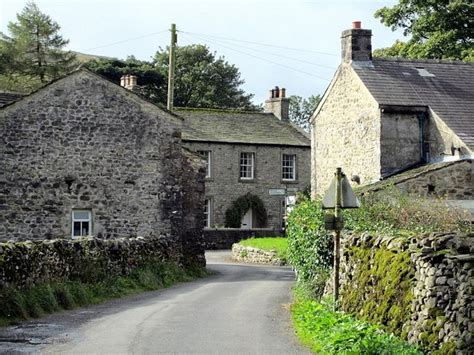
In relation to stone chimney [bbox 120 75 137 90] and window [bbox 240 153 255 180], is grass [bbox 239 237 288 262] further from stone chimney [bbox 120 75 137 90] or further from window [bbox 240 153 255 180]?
stone chimney [bbox 120 75 137 90]

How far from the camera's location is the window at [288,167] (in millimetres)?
52625

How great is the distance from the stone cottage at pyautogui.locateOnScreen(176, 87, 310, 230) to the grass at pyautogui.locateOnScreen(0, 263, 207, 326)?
76.3ft

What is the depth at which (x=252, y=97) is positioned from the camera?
8700cm

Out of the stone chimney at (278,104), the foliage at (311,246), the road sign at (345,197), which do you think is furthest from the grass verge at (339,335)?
the stone chimney at (278,104)

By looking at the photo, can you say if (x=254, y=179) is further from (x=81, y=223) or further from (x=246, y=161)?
(x=81, y=223)

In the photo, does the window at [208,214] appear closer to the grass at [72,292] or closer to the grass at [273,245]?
the grass at [273,245]

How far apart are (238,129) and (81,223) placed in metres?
24.2

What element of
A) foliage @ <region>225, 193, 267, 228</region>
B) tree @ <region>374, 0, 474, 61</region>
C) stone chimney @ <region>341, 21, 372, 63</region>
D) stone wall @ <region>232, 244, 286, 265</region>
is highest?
tree @ <region>374, 0, 474, 61</region>

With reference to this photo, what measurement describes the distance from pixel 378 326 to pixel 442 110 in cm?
2130

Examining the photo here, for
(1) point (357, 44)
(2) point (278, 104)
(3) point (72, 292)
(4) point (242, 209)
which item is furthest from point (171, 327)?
(2) point (278, 104)

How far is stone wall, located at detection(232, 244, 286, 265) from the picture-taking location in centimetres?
3774

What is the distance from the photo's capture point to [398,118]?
33750 mm

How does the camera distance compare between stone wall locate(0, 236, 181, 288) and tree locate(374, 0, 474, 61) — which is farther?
tree locate(374, 0, 474, 61)

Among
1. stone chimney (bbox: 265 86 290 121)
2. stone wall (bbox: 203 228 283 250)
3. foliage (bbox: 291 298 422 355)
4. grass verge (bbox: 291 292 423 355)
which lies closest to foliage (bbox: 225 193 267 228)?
stone wall (bbox: 203 228 283 250)
